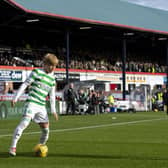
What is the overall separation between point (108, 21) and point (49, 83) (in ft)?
120

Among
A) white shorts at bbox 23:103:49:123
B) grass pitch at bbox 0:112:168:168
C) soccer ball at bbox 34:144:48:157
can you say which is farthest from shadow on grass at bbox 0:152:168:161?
white shorts at bbox 23:103:49:123

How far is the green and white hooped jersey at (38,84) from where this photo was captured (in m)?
10.1

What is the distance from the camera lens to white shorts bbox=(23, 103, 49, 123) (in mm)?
10023

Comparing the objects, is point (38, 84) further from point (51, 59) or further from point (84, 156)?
point (84, 156)

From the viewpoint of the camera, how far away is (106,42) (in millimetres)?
61750

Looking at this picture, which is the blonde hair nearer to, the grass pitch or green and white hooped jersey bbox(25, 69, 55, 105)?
green and white hooped jersey bbox(25, 69, 55, 105)

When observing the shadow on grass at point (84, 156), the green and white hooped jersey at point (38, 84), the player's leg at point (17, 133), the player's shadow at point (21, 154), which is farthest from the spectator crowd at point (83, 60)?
the player's leg at point (17, 133)

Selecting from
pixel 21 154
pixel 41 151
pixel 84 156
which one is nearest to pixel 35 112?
pixel 41 151

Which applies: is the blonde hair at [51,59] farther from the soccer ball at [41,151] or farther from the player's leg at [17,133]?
the soccer ball at [41,151]

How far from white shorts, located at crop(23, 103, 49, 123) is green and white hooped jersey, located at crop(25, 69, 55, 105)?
0.32 ft

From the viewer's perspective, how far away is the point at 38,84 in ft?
33.3

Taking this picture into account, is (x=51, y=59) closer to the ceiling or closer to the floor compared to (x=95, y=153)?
closer to the ceiling

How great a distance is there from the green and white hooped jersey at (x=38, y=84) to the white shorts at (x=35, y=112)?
0.32 ft

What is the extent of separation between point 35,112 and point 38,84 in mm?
553
